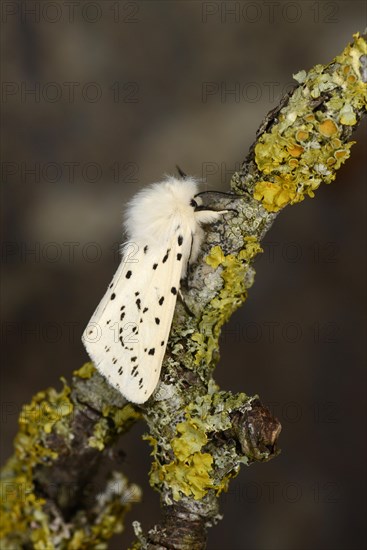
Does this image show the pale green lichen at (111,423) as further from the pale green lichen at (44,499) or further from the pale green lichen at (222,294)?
the pale green lichen at (222,294)

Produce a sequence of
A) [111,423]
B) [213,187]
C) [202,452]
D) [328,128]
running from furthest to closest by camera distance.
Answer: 1. [213,187]
2. [111,423]
3. [202,452]
4. [328,128]

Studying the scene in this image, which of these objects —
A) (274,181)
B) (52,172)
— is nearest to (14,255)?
(52,172)

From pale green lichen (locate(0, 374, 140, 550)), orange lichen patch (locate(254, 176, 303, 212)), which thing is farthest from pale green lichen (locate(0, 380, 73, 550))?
orange lichen patch (locate(254, 176, 303, 212))

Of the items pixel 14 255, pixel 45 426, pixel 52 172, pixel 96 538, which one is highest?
pixel 52 172

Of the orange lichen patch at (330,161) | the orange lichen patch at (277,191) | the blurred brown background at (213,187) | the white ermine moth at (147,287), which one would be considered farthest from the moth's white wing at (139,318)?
the blurred brown background at (213,187)

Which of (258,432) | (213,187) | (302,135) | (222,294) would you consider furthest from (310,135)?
(213,187)

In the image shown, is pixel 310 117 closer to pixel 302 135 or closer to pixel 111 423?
pixel 302 135

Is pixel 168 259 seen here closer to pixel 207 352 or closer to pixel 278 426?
pixel 207 352
